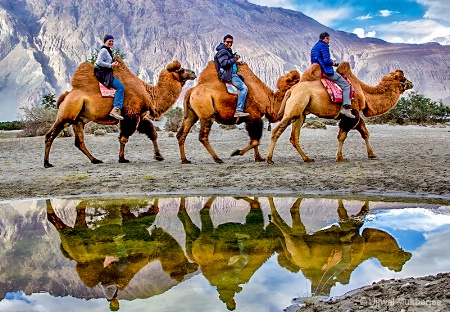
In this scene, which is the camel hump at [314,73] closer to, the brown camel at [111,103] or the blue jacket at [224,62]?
the blue jacket at [224,62]

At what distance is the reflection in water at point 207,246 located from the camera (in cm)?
383

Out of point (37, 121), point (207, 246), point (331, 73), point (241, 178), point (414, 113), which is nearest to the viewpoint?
point (207, 246)

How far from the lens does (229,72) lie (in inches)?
401

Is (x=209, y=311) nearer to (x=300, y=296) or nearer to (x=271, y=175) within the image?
(x=300, y=296)

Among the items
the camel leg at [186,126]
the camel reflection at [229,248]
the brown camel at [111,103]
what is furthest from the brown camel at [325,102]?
the camel reflection at [229,248]

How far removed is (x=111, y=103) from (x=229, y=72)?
7.49ft

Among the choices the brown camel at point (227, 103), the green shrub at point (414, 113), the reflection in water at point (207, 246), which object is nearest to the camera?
the reflection in water at point (207, 246)

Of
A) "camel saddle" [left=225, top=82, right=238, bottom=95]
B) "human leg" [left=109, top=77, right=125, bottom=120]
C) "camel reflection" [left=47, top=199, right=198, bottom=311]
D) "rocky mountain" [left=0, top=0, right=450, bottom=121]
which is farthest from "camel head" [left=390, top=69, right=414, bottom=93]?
"rocky mountain" [left=0, top=0, right=450, bottom=121]

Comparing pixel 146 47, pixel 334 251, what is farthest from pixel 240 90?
pixel 146 47

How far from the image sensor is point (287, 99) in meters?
10.1

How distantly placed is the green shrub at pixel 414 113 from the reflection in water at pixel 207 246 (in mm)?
23095

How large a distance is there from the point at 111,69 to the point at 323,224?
623cm

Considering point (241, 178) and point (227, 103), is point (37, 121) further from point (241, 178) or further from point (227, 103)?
point (241, 178)

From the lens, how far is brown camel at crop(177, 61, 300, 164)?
10.2m
